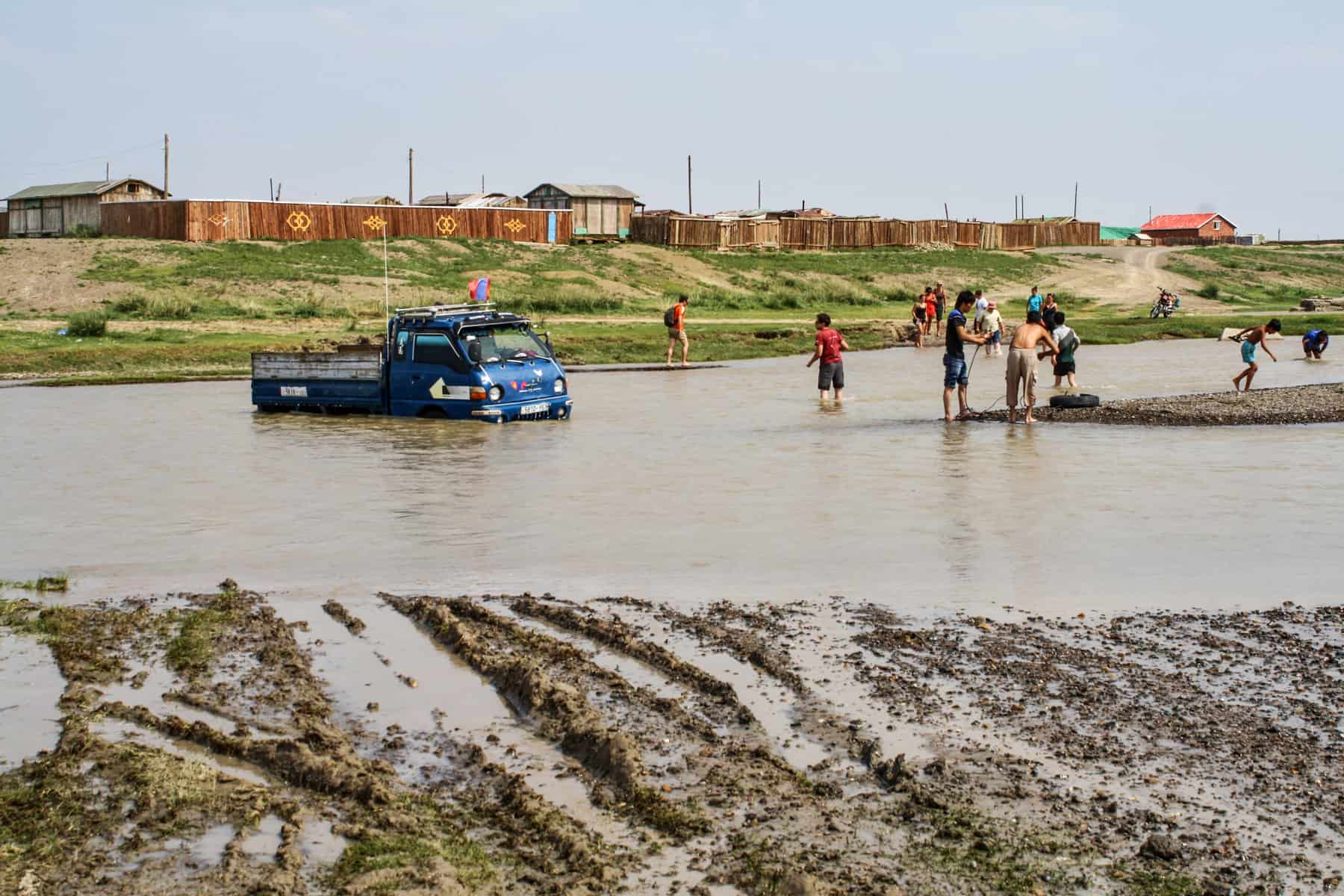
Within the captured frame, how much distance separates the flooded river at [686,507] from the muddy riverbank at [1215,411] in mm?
787

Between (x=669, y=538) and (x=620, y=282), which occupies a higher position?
(x=620, y=282)

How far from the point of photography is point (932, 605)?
9.16 m

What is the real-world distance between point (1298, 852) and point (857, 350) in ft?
111

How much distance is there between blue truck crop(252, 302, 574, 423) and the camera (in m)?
20.5

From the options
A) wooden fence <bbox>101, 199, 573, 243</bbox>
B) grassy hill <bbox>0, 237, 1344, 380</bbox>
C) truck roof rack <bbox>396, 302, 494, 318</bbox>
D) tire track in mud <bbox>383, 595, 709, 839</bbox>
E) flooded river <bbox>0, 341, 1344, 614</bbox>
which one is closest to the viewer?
tire track in mud <bbox>383, 595, 709, 839</bbox>

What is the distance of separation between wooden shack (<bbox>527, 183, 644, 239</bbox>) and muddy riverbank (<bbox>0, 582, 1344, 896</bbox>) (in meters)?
87.7

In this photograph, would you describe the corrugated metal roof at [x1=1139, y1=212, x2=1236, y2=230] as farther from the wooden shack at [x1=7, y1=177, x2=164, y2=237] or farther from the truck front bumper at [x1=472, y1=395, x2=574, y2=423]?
the truck front bumper at [x1=472, y1=395, x2=574, y2=423]

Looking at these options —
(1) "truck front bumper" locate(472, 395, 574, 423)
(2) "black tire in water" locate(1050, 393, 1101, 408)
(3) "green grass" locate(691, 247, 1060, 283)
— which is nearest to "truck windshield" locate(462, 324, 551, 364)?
(1) "truck front bumper" locate(472, 395, 574, 423)

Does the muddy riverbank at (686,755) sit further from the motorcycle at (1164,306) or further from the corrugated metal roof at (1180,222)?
the corrugated metal roof at (1180,222)

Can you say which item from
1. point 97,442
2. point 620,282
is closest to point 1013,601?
point 97,442

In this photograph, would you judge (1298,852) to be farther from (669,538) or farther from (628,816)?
(669,538)

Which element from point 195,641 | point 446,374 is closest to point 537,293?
point 446,374

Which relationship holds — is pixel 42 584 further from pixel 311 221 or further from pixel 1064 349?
pixel 311 221

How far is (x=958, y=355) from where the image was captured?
20.3 m
